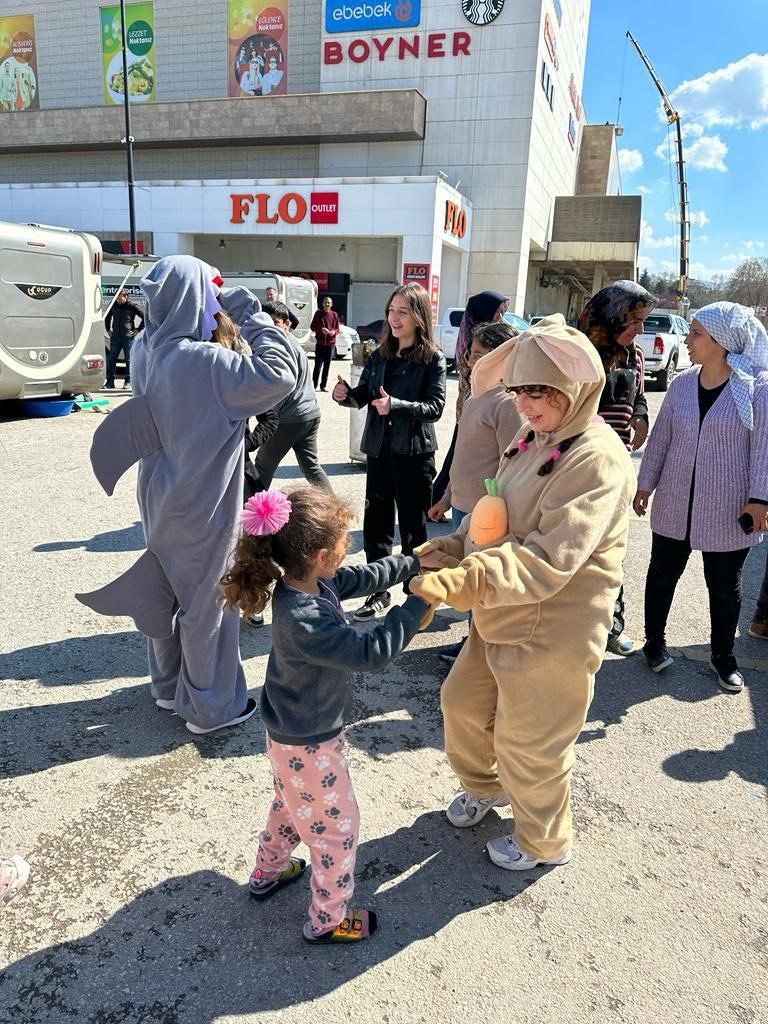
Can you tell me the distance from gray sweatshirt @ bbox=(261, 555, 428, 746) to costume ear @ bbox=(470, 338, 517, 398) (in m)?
0.75

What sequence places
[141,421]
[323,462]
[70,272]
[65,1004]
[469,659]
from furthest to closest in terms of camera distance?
[70,272], [323,462], [141,421], [469,659], [65,1004]

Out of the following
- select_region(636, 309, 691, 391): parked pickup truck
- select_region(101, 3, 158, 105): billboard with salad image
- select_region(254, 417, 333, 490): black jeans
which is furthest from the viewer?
select_region(101, 3, 158, 105): billboard with salad image

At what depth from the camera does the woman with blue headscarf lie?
3.41m

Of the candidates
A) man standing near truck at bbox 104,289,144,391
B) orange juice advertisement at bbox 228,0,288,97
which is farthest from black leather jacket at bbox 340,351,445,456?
Answer: orange juice advertisement at bbox 228,0,288,97

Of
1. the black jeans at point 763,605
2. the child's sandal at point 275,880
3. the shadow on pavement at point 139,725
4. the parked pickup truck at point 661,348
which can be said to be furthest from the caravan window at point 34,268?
the parked pickup truck at point 661,348

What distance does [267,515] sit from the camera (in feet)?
5.90

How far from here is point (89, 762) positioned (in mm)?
2883

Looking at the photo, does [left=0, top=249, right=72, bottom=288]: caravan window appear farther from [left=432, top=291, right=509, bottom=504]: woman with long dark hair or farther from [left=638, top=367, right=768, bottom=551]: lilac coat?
[left=638, top=367, right=768, bottom=551]: lilac coat

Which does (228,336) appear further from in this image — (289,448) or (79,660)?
(289,448)

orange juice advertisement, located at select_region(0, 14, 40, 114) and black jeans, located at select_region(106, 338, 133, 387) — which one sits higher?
orange juice advertisement, located at select_region(0, 14, 40, 114)

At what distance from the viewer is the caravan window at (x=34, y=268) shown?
9.38 metres

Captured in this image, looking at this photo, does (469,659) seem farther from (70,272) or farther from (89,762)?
(70,272)

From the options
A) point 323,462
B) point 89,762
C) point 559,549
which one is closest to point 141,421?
point 89,762

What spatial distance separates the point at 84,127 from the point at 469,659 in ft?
127
